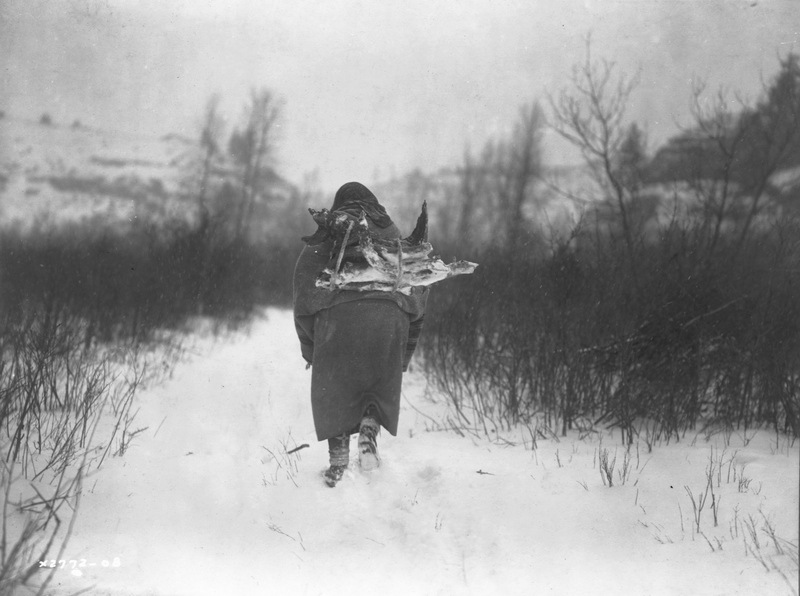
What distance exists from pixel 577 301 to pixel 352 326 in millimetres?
2095

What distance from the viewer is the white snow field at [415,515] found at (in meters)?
2.04

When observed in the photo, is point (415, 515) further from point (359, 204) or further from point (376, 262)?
point (359, 204)

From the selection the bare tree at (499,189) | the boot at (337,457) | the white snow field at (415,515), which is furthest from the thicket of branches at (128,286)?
the bare tree at (499,189)

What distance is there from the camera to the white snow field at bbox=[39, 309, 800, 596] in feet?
6.71

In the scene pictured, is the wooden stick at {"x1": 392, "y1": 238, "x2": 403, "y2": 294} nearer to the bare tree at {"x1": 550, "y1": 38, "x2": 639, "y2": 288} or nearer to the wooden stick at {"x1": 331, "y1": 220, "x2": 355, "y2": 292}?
the wooden stick at {"x1": 331, "y1": 220, "x2": 355, "y2": 292}

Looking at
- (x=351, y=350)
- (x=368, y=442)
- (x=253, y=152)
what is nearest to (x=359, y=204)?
(x=351, y=350)

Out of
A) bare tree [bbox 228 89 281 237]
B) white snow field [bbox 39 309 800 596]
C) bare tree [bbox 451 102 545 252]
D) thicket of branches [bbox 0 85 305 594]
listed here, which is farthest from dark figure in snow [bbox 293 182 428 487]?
bare tree [bbox 451 102 545 252]

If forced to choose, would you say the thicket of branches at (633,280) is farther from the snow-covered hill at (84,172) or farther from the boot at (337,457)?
the snow-covered hill at (84,172)

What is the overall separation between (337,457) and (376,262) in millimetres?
1009

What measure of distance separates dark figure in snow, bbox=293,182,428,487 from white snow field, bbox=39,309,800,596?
0.23 m

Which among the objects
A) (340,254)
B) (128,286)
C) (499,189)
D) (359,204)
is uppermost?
(499,189)

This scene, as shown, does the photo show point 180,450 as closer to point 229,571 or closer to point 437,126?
point 229,571

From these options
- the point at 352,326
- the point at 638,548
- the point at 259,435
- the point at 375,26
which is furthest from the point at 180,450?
the point at 375,26

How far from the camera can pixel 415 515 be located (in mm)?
2561
